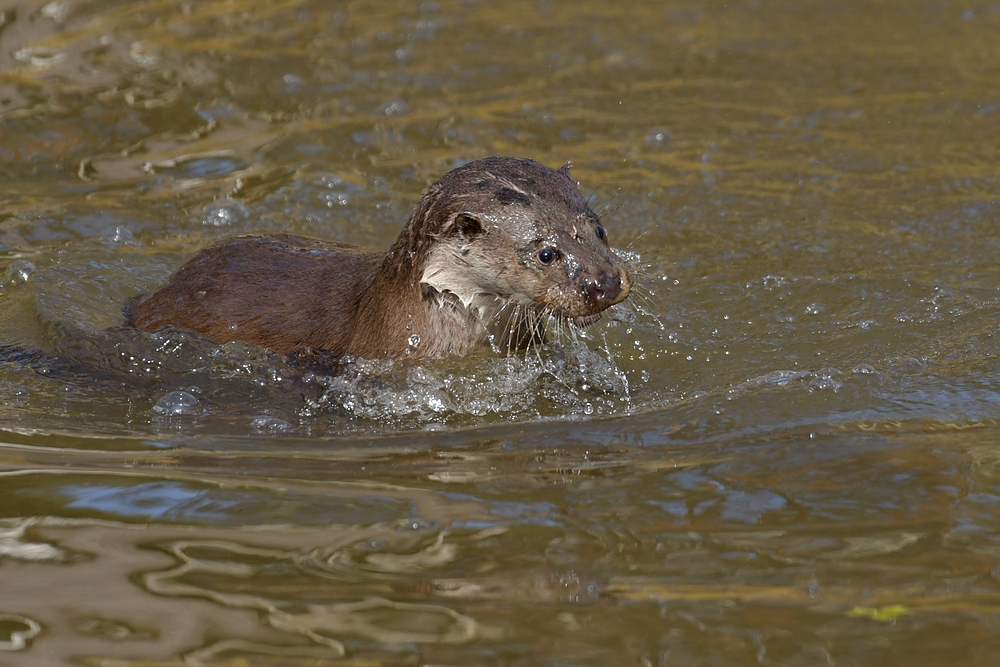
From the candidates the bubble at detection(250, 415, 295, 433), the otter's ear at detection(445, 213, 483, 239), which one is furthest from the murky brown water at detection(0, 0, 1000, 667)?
the otter's ear at detection(445, 213, 483, 239)

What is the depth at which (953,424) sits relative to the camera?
321 centimetres

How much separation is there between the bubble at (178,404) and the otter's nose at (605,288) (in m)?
1.27

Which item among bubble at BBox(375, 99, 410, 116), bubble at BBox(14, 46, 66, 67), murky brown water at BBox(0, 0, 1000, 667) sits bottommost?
murky brown water at BBox(0, 0, 1000, 667)

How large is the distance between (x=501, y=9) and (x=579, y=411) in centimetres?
542

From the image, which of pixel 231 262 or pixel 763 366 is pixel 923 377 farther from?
pixel 231 262

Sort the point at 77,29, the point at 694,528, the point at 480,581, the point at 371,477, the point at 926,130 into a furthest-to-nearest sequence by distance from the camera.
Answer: the point at 77,29 → the point at 926,130 → the point at 371,477 → the point at 694,528 → the point at 480,581

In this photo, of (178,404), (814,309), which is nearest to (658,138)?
(814,309)

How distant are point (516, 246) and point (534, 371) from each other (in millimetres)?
487

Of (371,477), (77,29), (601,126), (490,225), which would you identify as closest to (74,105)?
(77,29)

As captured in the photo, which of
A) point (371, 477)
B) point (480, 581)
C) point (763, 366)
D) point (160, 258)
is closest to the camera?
point (480, 581)

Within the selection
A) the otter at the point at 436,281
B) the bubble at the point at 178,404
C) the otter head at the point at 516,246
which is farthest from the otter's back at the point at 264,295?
the otter head at the point at 516,246

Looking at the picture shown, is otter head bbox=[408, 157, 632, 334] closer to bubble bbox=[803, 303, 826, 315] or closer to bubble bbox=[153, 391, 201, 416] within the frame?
bubble bbox=[153, 391, 201, 416]

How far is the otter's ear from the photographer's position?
350 cm

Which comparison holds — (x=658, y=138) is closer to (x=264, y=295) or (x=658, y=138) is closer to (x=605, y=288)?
(x=264, y=295)
